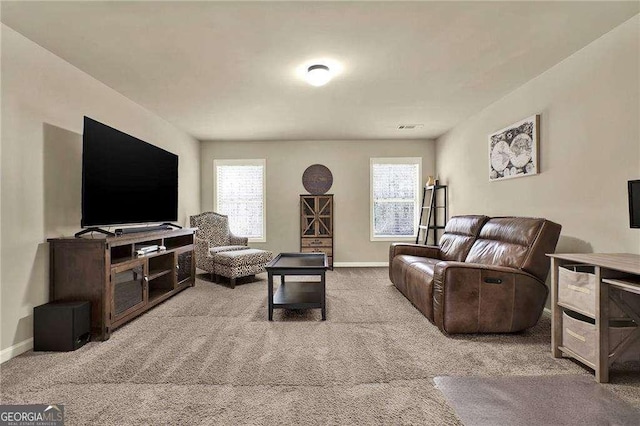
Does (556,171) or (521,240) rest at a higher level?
(556,171)

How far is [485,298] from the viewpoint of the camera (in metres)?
2.49

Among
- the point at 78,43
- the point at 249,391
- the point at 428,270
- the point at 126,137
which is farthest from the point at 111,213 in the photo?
the point at 428,270

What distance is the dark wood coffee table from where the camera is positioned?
2.88 metres

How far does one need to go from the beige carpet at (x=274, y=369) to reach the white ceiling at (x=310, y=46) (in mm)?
2383

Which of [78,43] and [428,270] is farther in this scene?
[428,270]

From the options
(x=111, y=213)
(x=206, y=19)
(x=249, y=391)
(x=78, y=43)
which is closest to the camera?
(x=249, y=391)

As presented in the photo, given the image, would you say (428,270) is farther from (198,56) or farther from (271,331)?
(198,56)

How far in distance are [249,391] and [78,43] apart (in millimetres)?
2889

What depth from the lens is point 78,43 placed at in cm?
241

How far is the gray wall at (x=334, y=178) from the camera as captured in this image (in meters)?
5.78

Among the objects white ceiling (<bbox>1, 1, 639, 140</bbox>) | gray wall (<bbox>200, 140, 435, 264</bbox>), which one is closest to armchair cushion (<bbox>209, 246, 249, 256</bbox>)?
gray wall (<bbox>200, 140, 435, 264</bbox>)

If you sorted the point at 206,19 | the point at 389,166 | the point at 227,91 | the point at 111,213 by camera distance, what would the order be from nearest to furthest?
1. the point at 206,19
2. the point at 111,213
3. the point at 227,91
4. the point at 389,166

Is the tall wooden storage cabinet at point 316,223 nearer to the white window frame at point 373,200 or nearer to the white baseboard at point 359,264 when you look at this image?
the white baseboard at point 359,264

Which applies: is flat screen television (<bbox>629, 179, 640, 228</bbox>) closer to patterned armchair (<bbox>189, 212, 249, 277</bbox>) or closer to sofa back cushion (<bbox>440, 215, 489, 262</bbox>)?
sofa back cushion (<bbox>440, 215, 489, 262</bbox>)
